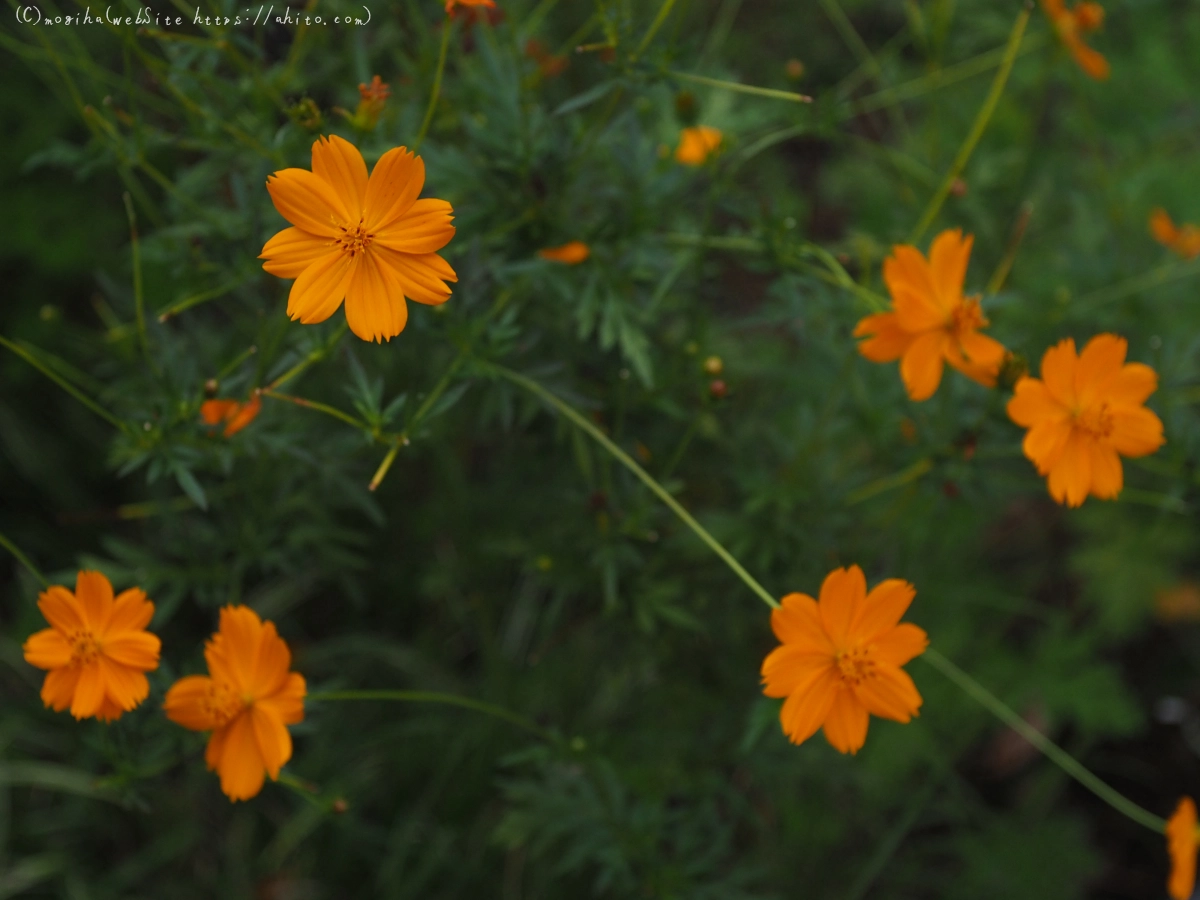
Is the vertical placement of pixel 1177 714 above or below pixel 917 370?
below

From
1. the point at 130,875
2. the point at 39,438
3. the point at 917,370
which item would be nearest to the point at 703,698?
the point at 917,370

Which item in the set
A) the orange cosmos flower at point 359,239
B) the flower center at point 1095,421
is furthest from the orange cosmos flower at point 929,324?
the orange cosmos flower at point 359,239

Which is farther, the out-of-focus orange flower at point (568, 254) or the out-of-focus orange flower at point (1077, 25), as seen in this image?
the out-of-focus orange flower at point (1077, 25)

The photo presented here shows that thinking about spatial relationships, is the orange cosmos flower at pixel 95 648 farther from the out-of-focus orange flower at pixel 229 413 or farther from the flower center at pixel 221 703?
the out-of-focus orange flower at pixel 229 413

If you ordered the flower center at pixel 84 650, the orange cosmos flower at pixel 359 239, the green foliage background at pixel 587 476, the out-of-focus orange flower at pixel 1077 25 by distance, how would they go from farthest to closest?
1. the out-of-focus orange flower at pixel 1077 25
2. the green foliage background at pixel 587 476
3. the flower center at pixel 84 650
4. the orange cosmos flower at pixel 359 239

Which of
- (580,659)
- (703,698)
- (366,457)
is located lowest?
(580,659)

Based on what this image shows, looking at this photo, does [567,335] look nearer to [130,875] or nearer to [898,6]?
[130,875]

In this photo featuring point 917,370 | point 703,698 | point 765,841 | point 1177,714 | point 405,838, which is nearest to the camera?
point 917,370
